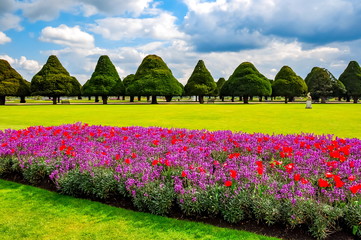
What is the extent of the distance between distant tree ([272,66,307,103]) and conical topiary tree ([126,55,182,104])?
83.7 feet

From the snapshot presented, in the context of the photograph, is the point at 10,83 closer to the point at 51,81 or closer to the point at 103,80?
the point at 51,81

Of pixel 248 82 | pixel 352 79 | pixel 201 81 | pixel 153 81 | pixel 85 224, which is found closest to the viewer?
pixel 85 224

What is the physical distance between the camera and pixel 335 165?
17.5 ft

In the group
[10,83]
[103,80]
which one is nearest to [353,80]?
[103,80]

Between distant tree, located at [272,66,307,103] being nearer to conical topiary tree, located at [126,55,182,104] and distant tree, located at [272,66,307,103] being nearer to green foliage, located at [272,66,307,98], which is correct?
green foliage, located at [272,66,307,98]

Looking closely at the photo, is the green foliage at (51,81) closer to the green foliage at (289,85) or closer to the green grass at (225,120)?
the green grass at (225,120)

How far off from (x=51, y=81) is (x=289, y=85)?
2156 inches

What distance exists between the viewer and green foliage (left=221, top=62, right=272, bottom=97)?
63562mm

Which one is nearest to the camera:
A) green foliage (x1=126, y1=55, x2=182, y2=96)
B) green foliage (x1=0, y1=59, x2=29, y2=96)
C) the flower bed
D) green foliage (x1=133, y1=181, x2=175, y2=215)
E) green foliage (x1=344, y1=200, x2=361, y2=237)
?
green foliage (x1=344, y1=200, x2=361, y2=237)

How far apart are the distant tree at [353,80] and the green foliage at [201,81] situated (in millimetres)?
35713

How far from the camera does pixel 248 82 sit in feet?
210

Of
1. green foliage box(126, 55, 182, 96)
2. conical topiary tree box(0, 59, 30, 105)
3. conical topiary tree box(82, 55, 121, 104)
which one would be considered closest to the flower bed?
green foliage box(126, 55, 182, 96)

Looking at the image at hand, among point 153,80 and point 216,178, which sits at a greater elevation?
point 153,80

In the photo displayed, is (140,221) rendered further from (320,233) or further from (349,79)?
(349,79)
